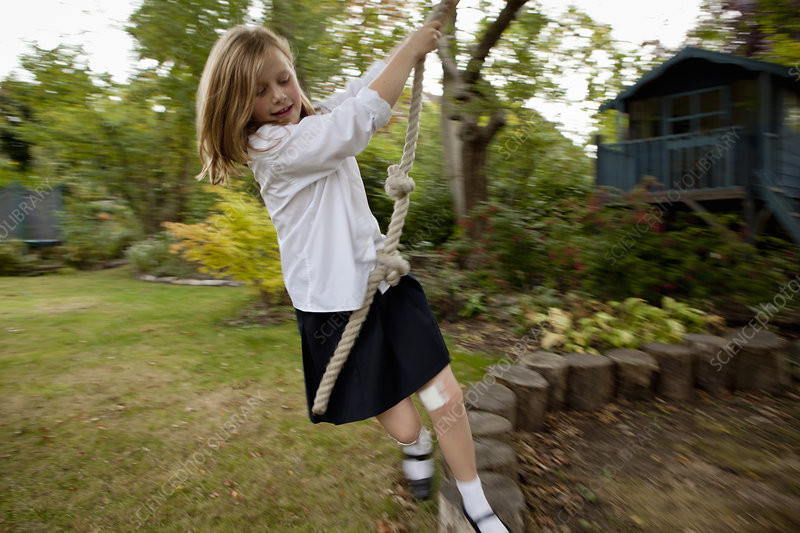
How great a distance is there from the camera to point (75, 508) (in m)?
1.74

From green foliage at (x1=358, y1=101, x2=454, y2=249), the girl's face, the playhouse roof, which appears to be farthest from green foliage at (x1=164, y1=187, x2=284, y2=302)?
the playhouse roof

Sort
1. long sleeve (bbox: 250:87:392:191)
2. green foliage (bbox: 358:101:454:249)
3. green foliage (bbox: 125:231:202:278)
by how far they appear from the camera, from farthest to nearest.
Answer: green foliage (bbox: 125:231:202:278), green foliage (bbox: 358:101:454:249), long sleeve (bbox: 250:87:392:191)

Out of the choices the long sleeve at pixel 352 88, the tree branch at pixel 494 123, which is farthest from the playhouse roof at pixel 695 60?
the long sleeve at pixel 352 88

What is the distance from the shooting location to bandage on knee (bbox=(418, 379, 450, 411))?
1.43m

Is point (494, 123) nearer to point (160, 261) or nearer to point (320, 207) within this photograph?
point (320, 207)

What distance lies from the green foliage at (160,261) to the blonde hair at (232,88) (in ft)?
20.7

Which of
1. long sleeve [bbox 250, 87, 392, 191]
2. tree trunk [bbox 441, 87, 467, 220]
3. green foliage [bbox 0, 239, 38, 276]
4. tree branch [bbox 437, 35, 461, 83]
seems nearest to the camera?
long sleeve [bbox 250, 87, 392, 191]

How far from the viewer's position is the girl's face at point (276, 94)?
1.37 m

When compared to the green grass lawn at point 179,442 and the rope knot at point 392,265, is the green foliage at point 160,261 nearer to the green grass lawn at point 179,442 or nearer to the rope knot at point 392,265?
the green grass lawn at point 179,442

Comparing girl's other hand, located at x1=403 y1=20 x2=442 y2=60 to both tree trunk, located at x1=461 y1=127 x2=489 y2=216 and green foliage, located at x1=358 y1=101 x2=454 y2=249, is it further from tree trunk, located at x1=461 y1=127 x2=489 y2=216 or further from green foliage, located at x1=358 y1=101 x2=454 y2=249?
green foliage, located at x1=358 y1=101 x2=454 y2=249

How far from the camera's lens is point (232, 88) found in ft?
4.44

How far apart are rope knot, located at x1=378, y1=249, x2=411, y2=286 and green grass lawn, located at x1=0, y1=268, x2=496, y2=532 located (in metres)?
0.92

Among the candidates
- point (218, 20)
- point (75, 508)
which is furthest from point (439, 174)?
point (75, 508)

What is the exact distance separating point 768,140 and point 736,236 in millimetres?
2047
